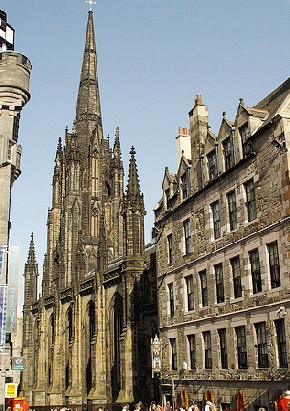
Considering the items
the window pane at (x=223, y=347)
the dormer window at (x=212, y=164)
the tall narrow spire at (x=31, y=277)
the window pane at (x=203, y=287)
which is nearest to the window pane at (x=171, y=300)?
the window pane at (x=203, y=287)

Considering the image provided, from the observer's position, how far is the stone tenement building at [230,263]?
63.1 feet

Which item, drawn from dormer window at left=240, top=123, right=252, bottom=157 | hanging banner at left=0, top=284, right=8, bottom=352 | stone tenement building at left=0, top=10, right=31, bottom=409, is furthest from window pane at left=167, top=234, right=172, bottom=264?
hanging banner at left=0, top=284, right=8, bottom=352

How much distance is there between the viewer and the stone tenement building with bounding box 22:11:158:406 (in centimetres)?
3625

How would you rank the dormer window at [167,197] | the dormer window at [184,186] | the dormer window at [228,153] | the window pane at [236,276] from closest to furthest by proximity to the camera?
1. the window pane at [236,276]
2. the dormer window at [228,153]
3. the dormer window at [184,186]
4. the dormer window at [167,197]

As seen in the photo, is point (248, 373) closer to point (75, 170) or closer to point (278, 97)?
point (278, 97)

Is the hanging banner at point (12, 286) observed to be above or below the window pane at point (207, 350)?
above

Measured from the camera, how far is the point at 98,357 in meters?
41.8

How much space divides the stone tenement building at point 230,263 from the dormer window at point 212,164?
50mm

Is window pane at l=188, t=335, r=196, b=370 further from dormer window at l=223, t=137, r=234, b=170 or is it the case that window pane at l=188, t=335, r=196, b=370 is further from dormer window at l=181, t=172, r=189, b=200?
dormer window at l=223, t=137, r=234, b=170

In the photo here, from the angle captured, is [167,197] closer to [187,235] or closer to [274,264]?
[187,235]

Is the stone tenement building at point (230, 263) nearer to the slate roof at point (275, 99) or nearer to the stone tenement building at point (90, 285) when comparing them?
the slate roof at point (275, 99)

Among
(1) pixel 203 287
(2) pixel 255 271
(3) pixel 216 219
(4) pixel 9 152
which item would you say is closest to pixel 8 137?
(4) pixel 9 152

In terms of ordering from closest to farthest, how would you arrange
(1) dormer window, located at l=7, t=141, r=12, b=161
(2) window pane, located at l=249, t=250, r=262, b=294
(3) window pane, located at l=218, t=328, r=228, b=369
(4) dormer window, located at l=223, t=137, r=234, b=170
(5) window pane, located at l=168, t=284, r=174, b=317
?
(2) window pane, located at l=249, t=250, r=262, b=294 → (3) window pane, located at l=218, t=328, r=228, b=369 → (1) dormer window, located at l=7, t=141, r=12, b=161 → (4) dormer window, located at l=223, t=137, r=234, b=170 → (5) window pane, located at l=168, t=284, r=174, b=317

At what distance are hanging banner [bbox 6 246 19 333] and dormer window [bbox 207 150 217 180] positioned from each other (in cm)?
999
